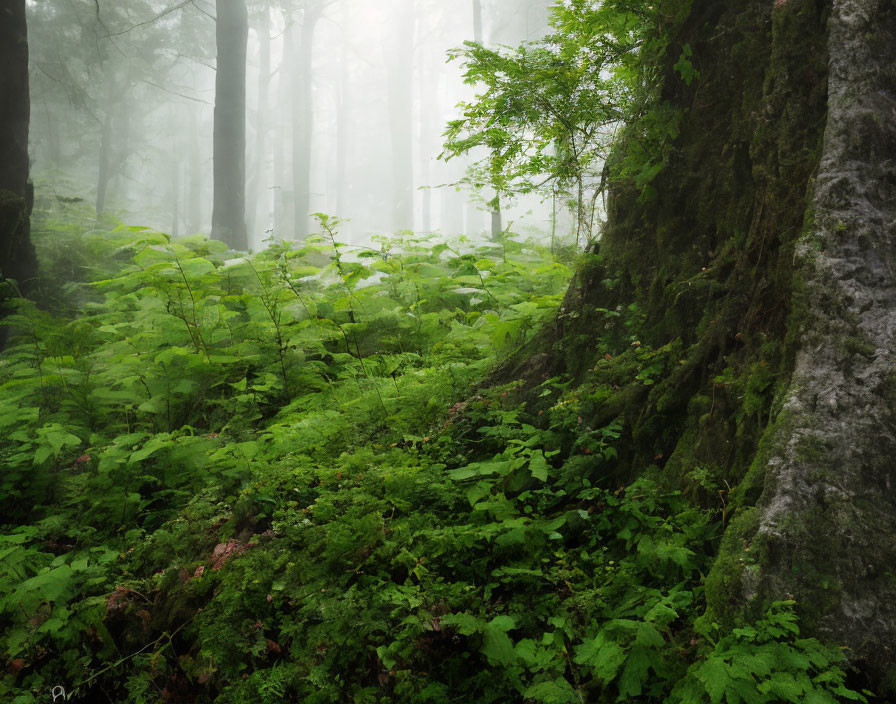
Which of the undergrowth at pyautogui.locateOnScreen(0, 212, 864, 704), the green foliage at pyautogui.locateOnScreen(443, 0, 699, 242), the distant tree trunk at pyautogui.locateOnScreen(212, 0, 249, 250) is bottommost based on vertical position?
the undergrowth at pyautogui.locateOnScreen(0, 212, 864, 704)

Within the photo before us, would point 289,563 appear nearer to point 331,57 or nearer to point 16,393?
point 16,393

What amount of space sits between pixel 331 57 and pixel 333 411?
167ft

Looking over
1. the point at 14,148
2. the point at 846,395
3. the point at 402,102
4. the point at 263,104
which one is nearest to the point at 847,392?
the point at 846,395

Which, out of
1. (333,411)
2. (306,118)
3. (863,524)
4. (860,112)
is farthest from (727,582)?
(306,118)

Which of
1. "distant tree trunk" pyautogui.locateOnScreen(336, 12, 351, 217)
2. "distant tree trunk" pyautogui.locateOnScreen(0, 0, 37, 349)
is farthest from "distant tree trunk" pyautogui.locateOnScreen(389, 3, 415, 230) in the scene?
"distant tree trunk" pyautogui.locateOnScreen(0, 0, 37, 349)

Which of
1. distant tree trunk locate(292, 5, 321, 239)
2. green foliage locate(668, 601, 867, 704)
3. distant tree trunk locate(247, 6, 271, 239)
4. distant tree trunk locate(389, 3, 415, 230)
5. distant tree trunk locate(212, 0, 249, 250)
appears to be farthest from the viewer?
distant tree trunk locate(389, 3, 415, 230)

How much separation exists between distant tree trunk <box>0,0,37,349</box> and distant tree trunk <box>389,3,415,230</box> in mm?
28430

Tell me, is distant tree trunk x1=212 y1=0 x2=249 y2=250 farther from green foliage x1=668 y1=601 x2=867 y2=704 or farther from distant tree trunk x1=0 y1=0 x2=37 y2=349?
green foliage x1=668 y1=601 x2=867 y2=704

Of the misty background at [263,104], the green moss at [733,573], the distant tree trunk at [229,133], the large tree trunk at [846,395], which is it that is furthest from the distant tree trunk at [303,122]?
the green moss at [733,573]

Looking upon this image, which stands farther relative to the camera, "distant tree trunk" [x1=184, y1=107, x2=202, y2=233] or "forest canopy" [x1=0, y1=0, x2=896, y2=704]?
"distant tree trunk" [x1=184, y1=107, x2=202, y2=233]

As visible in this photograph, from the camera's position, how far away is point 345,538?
2.69 m

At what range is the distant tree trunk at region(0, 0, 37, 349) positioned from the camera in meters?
6.96

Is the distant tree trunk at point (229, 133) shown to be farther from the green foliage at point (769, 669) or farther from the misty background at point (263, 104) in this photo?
the green foliage at point (769, 669)

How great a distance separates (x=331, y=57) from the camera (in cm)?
4725
